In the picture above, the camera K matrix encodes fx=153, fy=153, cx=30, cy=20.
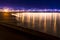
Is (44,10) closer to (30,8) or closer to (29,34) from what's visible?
(30,8)

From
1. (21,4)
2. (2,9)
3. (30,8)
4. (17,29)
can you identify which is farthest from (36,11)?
(17,29)

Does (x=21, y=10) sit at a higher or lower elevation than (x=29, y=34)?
higher

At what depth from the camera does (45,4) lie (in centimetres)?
429

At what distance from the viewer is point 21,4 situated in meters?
4.30

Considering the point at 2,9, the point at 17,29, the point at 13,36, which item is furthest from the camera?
the point at 2,9

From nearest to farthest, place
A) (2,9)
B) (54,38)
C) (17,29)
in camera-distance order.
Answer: (54,38)
(17,29)
(2,9)

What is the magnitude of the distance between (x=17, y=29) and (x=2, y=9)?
259 cm

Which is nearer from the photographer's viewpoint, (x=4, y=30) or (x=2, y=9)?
(x=4, y=30)

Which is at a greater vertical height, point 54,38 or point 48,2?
point 48,2

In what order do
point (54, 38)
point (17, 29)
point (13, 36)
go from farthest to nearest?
point (17, 29) < point (13, 36) < point (54, 38)

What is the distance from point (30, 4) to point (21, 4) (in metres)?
0.25

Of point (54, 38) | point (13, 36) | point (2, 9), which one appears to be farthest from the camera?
point (2, 9)

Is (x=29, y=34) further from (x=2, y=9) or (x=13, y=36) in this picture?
(x=2, y=9)

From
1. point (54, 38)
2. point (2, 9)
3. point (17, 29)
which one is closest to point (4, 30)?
point (17, 29)
